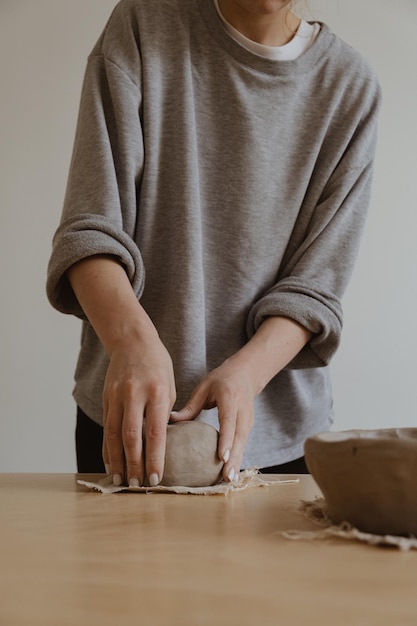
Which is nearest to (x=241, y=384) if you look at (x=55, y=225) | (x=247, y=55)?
(x=247, y=55)

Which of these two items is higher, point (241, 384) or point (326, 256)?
point (326, 256)

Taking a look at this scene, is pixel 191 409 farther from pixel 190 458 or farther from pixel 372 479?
pixel 372 479

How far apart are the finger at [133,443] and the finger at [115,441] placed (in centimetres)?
1

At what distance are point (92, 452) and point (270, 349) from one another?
37cm

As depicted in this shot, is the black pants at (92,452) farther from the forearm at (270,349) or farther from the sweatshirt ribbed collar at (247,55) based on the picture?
the sweatshirt ribbed collar at (247,55)

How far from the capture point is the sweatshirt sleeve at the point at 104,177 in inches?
33.8

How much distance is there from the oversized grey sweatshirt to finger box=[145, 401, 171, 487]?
28 centimetres

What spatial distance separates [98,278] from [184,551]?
0.45 meters

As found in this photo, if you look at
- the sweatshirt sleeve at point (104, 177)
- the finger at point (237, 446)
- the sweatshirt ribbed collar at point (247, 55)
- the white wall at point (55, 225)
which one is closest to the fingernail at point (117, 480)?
the finger at point (237, 446)

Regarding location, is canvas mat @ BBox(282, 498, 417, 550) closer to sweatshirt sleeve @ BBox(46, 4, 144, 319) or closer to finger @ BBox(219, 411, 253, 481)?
finger @ BBox(219, 411, 253, 481)

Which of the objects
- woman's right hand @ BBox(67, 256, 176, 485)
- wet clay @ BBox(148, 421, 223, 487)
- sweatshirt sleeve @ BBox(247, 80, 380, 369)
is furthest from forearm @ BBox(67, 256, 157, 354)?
sweatshirt sleeve @ BBox(247, 80, 380, 369)

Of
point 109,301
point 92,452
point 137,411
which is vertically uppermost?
point 109,301

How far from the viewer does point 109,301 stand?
83 cm

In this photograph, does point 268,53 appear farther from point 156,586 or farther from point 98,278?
point 156,586
